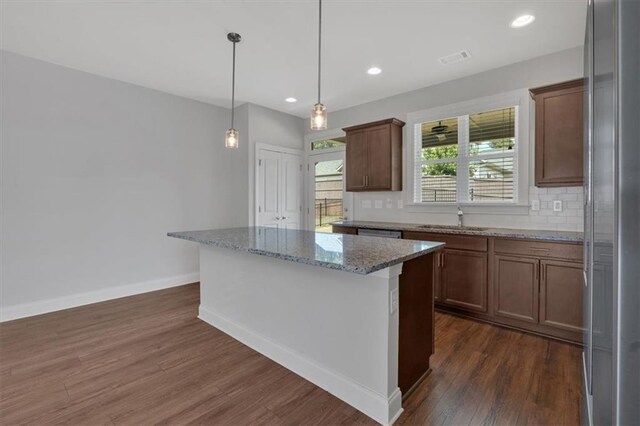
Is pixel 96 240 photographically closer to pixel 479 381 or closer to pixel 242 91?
pixel 242 91

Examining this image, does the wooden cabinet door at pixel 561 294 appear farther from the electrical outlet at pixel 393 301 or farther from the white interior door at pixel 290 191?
the white interior door at pixel 290 191

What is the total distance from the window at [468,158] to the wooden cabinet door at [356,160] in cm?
74

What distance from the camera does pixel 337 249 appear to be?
78.7 inches

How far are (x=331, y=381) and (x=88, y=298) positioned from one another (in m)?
3.42

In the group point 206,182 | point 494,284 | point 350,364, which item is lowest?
point 350,364

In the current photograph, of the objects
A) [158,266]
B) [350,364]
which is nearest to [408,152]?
[350,364]

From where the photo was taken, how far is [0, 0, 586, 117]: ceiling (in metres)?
2.57

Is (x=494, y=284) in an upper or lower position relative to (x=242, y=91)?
lower

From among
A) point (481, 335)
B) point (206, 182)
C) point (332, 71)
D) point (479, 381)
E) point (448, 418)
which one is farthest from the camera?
point (206, 182)

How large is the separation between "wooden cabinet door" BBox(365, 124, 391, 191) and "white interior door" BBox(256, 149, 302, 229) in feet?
5.28

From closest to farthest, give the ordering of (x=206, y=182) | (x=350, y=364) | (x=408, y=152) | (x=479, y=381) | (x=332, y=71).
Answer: (x=350, y=364) < (x=479, y=381) < (x=332, y=71) < (x=408, y=152) < (x=206, y=182)

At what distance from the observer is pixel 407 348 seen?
2.00 meters

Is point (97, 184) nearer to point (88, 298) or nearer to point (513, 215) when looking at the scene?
point (88, 298)

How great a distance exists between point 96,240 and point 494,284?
4.60 metres
